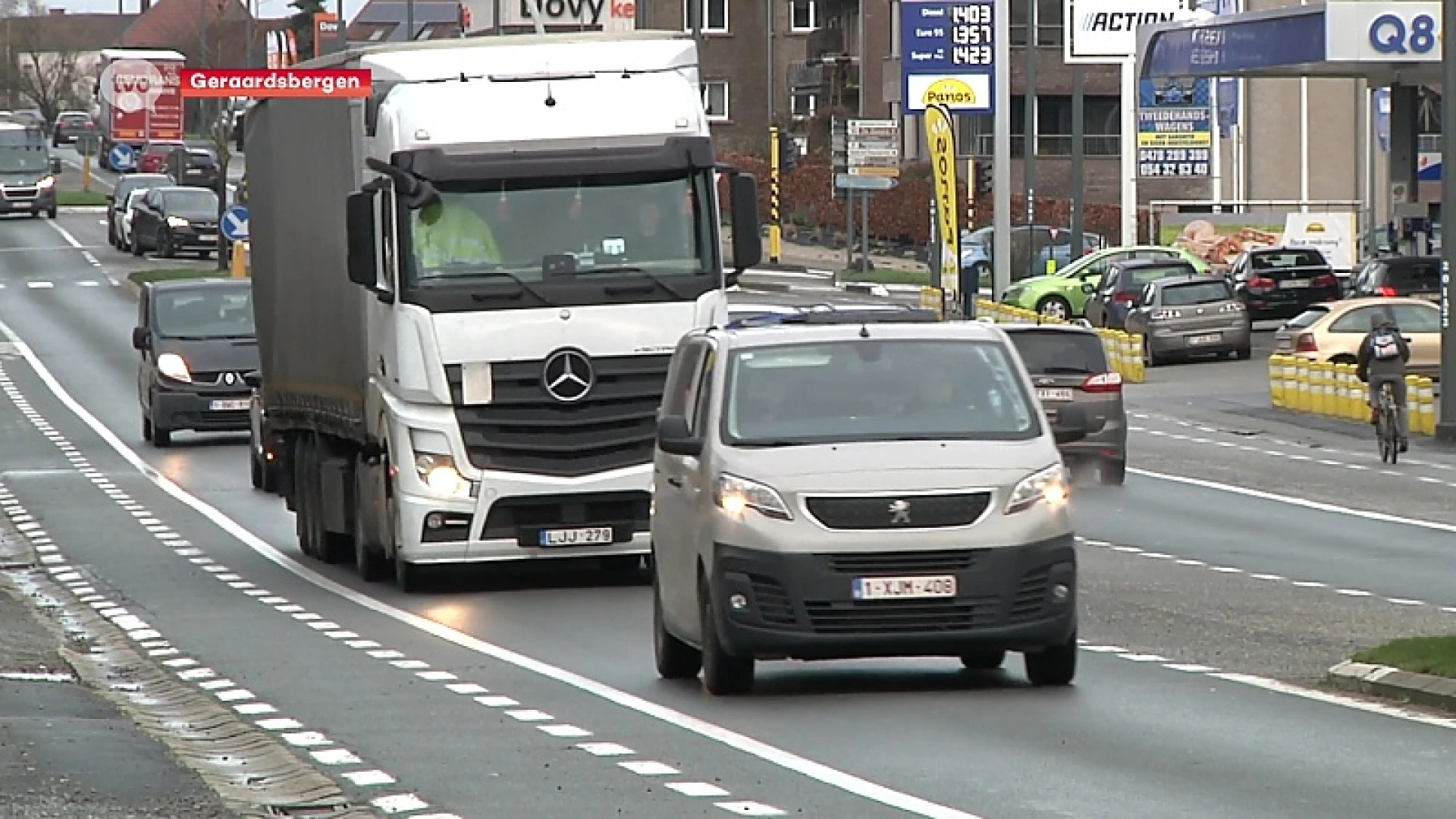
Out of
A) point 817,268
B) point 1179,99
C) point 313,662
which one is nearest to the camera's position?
point 313,662

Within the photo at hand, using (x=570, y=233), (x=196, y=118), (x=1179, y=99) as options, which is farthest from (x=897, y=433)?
(x=196, y=118)

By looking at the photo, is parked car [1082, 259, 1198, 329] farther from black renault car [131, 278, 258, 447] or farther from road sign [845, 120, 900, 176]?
black renault car [131, 278, 258, 447]

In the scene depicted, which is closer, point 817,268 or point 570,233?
point 570,233

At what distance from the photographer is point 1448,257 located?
3844 cm

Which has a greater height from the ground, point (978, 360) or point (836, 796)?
point (978, 360)

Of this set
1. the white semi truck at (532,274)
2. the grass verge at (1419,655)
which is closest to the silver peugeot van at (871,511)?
the grass verge at (1419,655)

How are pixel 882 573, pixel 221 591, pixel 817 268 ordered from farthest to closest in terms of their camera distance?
1. pixel 817 268
2. pixel 221 591
3. pixel 882 573

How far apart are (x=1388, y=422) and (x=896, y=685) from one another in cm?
2152

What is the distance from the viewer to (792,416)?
577 inches

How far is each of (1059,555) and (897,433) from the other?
98 cm

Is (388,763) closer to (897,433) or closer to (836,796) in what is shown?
(836,796)

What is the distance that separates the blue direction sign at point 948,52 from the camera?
207ft

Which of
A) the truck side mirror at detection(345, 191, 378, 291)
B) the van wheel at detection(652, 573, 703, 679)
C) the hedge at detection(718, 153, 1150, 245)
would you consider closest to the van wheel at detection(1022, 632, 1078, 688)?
the van wheel at detection(652, 573, 703, 679)

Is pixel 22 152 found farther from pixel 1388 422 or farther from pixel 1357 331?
pixel 1388 422
